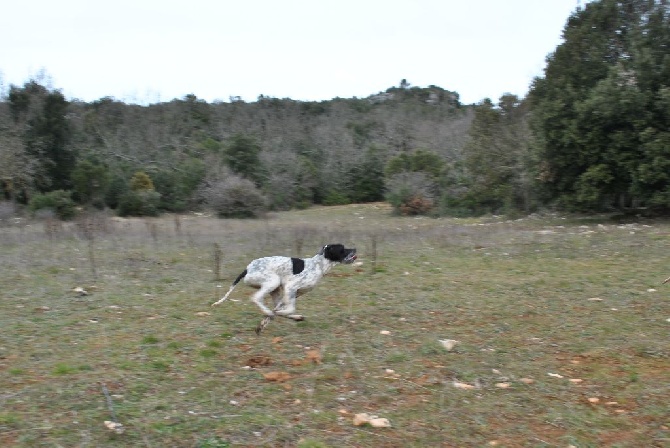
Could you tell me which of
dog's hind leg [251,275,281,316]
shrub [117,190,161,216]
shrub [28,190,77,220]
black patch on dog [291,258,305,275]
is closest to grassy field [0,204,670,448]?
dog's hind leg [251,275,281,316]

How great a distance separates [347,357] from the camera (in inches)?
268

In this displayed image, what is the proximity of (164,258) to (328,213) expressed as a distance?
20620mm

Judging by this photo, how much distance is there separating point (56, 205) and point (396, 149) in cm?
2835

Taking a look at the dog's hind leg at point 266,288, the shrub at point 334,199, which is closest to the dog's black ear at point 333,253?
the dog's hind leg at point 266,288

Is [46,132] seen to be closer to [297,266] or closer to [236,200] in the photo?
[236,200]

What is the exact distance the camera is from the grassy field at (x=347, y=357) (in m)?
4.88

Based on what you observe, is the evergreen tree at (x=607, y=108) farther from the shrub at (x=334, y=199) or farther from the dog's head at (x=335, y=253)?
the shrub at (x=334, y=199)

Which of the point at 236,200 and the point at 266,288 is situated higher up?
the point at 236,200

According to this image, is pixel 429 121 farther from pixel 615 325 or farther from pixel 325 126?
pixel 615 325

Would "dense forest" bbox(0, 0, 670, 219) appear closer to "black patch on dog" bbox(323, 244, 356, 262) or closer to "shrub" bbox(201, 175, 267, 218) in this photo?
"shrub" bbox(201, 175, 267, 218)

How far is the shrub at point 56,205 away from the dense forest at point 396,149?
2.4 inches

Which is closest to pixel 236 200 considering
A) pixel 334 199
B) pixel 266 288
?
pixel 334 199

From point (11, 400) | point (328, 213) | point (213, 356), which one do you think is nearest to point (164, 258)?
point (213, 356)

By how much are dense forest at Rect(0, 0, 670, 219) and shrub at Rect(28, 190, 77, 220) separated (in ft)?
0.20
